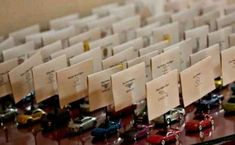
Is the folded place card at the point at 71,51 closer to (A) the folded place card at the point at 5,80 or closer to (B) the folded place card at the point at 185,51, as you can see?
(A) the folded place card at the point at 5,80

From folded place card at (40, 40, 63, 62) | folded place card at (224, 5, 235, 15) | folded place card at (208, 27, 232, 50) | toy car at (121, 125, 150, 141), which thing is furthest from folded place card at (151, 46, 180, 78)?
folded place card at (224, 5, 235, 15)

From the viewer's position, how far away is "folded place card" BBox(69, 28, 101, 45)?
3852 millimetres

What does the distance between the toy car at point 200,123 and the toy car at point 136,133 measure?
204 mm

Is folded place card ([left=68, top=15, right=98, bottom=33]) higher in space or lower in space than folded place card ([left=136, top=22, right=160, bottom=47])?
higher

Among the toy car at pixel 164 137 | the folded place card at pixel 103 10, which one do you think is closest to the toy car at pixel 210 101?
the toy car at pixel 164 137

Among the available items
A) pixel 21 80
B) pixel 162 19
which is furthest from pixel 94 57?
pixel 162 19

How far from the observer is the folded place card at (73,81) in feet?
9.61

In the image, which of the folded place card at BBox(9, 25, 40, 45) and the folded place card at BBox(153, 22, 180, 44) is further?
the folded place card at BBox(9, 25, 40, 45)

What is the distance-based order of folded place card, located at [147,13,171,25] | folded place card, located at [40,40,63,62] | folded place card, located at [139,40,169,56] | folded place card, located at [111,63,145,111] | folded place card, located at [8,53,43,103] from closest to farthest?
folded place card, located at [111,63,145,111]
folded place card, located at [8,53,43,103]
folded place card, located at [139,40,169,56]
folded place card, located at [40,40,63,62]
folded place card, located at [147,13,171,25]

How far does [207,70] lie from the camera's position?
2.93m

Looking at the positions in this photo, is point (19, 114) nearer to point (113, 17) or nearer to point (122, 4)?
point (113, 17)

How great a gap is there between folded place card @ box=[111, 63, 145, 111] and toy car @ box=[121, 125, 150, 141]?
0.12 metres

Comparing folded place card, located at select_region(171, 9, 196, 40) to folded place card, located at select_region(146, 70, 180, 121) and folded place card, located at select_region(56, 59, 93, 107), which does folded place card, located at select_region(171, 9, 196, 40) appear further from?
folded place card, located at select_region(146, 70, 180, 121)

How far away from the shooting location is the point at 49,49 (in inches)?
143
